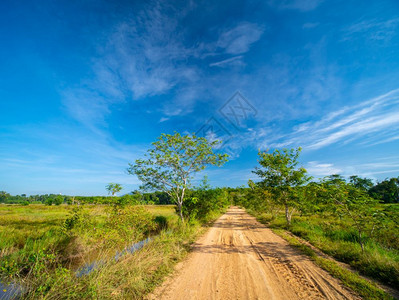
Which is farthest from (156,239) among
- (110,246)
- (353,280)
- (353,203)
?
(353,203)

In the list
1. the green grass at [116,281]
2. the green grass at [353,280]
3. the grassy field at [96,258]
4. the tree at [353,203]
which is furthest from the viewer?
the tree at [353,203]

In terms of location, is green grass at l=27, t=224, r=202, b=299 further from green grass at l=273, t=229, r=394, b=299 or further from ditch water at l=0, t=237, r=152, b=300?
green grass at l=273, t=229, r=394, b=299

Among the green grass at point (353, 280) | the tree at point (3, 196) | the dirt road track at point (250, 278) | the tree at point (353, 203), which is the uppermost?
the tree at point (353, 203)

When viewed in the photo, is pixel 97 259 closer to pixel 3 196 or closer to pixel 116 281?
pixel 116 281

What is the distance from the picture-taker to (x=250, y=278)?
4.54 metres

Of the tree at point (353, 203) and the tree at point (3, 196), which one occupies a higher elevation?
the tree at point (353, 203)

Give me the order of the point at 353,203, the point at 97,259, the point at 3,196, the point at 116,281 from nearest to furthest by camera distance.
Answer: the point at 116,281 → the point at 97,259 → the point at 353,203 → the point at 3,196

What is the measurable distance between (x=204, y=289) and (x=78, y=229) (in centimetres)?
843

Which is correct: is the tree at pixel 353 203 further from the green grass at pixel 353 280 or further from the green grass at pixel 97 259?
the green grass at pixel 97 259

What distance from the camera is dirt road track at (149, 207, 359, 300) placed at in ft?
12.4

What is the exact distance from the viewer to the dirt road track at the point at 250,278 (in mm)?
3785

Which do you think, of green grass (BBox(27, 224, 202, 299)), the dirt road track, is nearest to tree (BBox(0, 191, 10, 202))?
green grass (BBox(27, 224, 202, 299))

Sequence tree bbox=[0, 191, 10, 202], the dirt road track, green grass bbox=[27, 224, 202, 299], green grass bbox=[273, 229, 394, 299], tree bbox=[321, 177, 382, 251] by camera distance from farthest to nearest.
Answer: tree bbox=[0, 191, 10, 202]
tree bbox=[321, 177, 382, 251]
the dirt road track
green grass bbox=[273, 229, 394, 299]
green grass bbox=[27, 224, 202, 299]

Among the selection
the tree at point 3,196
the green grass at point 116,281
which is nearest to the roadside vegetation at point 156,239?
the green grass at point 116,281
